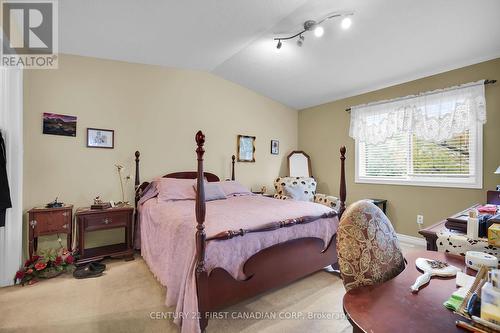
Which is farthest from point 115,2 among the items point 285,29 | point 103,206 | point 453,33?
point 453,33

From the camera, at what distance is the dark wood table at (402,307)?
2.33 feet

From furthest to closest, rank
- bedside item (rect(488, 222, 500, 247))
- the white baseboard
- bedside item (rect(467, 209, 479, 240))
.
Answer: the white baseboard
bedside item (rect(467, 209, 479, 240))
bedside item (rect(488, 222, 500, 247))

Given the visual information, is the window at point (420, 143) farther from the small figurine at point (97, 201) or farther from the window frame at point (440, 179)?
the small figurine at point (97, 201)

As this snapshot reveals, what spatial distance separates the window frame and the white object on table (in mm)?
2672

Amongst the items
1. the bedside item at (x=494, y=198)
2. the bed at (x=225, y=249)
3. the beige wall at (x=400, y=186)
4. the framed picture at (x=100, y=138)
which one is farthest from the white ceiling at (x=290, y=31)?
the bedside item at (x=494, y=198)

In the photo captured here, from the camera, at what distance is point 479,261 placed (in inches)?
41.6

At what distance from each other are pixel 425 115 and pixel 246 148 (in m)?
2.79

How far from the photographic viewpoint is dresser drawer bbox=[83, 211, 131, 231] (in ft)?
9.14

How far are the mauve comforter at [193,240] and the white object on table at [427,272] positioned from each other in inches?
43.6

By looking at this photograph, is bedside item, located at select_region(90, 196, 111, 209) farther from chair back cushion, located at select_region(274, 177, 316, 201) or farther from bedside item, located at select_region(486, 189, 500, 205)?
bedside item, located at select_region(486, 189, 500, 205)

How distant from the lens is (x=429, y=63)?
312cm

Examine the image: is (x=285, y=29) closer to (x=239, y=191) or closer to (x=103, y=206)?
(x=239, y=191)

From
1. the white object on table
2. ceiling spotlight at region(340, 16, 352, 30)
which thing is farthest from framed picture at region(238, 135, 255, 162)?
the white object on table

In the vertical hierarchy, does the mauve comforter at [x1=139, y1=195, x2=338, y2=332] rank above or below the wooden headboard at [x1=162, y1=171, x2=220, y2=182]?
below
